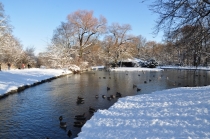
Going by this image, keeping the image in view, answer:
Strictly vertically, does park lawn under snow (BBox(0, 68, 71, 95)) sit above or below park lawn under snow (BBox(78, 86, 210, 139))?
above

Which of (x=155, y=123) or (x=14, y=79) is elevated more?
(x=14, y=79)

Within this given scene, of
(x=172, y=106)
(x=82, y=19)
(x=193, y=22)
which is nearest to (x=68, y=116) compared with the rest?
(x=172, y=106)

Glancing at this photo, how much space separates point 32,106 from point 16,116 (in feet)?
6.78

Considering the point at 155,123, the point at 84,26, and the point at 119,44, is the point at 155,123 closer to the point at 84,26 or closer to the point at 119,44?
the point at 84,26

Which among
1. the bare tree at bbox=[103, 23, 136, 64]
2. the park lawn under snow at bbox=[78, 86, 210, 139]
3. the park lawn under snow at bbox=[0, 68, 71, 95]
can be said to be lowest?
the park lawn under snow at bbox=[78, 86, 210, 139]

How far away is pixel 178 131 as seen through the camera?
5699 millimetres

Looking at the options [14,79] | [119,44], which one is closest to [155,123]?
[14,79]

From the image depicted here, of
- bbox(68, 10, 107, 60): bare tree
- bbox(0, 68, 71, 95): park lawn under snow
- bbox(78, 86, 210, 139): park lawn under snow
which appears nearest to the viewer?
bbox(78, 86, 210, 139): park lawn under snow

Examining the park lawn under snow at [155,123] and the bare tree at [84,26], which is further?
the bare tree at [84,26]

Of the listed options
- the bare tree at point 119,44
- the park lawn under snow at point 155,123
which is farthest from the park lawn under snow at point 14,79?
the bare tree at point 119,44

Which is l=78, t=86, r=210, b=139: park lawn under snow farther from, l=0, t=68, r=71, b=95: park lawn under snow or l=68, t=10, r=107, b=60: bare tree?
l=68, t=10, r=107, b=60: bare tree

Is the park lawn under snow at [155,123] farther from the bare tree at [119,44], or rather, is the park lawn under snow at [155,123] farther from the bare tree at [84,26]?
the bare tree at [119,44]

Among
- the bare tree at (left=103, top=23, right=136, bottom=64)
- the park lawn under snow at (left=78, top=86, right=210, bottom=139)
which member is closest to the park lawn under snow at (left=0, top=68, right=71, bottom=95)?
the park lawn under snow at (left=78, top=86, right=210, bottom=139)

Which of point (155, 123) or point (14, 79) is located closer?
point (155, 123)
